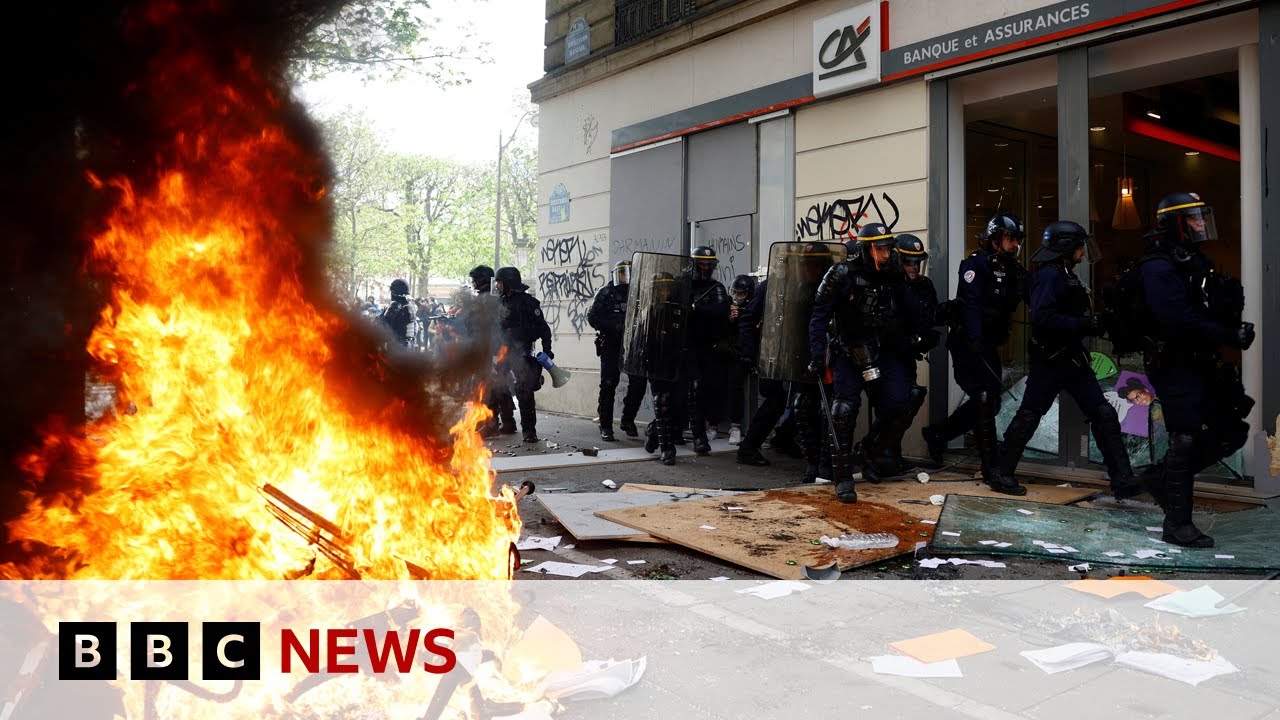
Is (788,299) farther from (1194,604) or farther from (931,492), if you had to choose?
(1194,604)

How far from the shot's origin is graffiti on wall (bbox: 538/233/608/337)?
1320 cm

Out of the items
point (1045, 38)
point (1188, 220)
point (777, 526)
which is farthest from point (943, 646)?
point (1045, 38)

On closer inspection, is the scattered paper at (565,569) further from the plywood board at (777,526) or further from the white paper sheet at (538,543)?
the plywood board at (777,526)

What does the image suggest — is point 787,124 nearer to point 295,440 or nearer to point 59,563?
point 295,440

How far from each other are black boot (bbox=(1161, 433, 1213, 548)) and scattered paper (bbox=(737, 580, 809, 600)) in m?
2.22

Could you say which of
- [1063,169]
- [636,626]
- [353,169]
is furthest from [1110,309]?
[353,169]

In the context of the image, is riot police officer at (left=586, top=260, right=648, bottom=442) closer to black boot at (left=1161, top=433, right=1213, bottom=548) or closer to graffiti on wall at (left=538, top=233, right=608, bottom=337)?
graffiti on wall at (left=538, top=233, right=608, bottom=337)

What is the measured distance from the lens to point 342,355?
3.39 m

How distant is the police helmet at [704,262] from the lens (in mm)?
9219

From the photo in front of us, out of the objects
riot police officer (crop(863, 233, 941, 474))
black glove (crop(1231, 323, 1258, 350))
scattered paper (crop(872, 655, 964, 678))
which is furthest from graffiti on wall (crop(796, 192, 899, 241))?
scattered paper (crop(872, 655, 964, 678))

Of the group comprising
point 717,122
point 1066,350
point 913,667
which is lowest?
point 913,667

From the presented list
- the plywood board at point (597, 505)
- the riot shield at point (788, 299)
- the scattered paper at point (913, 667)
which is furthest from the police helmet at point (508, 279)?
the scattered paper at point (913, 667)

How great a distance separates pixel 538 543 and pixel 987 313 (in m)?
4.10

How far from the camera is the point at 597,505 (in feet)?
20.8
